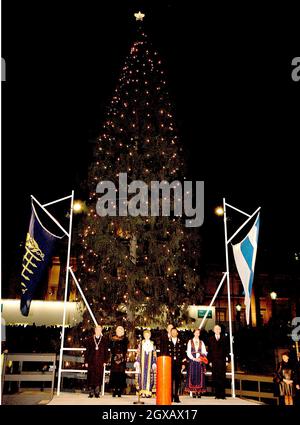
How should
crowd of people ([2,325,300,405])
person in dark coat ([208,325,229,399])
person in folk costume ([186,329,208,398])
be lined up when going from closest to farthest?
crowd of people ([2,325,300,405]), person in folk costume ([186,329,208,398]), person in dark coat ([208,325,229,399])

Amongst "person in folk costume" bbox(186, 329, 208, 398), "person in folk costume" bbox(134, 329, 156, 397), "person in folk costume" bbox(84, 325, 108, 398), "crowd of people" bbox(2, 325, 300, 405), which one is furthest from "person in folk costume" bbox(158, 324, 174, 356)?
"person in folk costume" bbox(84, 325, 108, 398)

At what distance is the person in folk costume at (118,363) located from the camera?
984 cm

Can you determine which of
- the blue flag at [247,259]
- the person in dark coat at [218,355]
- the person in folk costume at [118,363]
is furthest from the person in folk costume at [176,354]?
the blue flag at [247,259]

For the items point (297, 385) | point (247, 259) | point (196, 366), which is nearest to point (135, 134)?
point (247, 259)

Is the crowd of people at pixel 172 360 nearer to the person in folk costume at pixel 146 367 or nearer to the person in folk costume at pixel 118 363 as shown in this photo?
the person in folk costume at pixel 118 363

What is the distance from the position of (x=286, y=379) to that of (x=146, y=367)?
324 centimetres

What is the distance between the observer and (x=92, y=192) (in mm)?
14789

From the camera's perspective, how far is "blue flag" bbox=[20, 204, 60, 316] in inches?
366

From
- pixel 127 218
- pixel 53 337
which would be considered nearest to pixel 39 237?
pixel 127 218

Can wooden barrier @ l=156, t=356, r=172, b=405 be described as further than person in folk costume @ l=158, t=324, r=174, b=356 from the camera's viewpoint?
No

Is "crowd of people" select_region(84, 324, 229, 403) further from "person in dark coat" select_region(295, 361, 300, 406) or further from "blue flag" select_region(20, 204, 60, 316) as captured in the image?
"blue flag" select_region(20, 204, 60, 316)

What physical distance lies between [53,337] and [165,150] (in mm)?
8656

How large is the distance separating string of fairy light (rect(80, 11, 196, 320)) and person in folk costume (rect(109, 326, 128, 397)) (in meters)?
4.04

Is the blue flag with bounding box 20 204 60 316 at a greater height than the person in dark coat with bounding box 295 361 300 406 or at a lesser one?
greater
